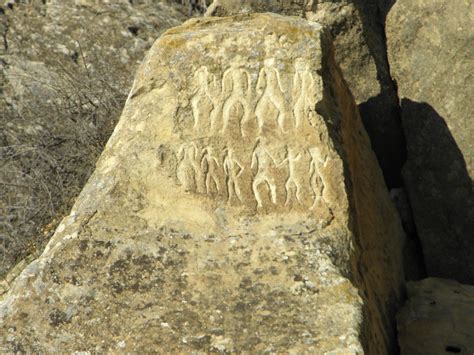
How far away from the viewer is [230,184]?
397 cm

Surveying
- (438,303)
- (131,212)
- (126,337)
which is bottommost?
(438,303)

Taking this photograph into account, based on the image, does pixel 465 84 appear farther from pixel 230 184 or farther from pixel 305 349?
pixel 305 349

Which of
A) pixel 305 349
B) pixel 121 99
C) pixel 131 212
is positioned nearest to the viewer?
pixel 305 349

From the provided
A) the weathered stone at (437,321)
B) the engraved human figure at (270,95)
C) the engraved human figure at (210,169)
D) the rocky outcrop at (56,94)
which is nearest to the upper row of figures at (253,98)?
the engraved human figure at (270,95)

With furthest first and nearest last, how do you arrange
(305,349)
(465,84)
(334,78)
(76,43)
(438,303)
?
1. (76,43)
2. (465,84)
3. (438,303)
4. (334,78)
5. (305,349)

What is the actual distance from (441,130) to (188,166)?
1787mm

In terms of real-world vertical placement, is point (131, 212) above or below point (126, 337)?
above

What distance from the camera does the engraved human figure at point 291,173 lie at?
394 centimetres

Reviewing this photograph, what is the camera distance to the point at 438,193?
5336 millimetres

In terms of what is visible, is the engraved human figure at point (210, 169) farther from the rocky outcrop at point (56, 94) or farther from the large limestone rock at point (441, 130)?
the large limestone rock at point (441, 130)

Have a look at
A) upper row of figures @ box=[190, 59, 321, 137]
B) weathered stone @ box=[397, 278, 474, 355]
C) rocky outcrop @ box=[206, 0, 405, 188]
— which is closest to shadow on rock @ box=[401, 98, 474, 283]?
rocky outcrop @ box=[206, 0, 405, 188]

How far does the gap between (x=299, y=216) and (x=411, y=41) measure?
6.30 feet

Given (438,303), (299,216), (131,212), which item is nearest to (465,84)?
(438,303)

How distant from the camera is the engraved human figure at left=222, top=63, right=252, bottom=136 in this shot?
4.05 m
